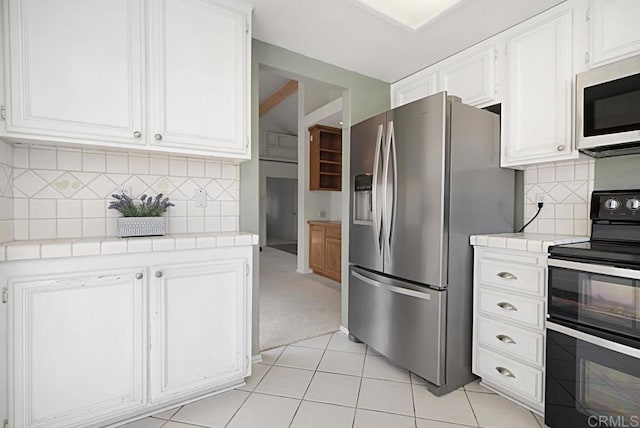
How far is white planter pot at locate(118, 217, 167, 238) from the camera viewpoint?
5.38 feet

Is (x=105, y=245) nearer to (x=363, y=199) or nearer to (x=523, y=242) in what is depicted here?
(x=363, y=199)

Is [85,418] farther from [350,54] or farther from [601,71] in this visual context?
[601,71]

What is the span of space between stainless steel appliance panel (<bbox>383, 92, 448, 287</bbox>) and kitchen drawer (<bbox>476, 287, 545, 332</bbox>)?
31cm

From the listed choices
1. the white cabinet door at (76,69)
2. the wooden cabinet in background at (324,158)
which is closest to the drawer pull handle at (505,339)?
the white cabinet door at (76,69)

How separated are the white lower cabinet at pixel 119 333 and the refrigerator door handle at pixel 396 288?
37.7 inches

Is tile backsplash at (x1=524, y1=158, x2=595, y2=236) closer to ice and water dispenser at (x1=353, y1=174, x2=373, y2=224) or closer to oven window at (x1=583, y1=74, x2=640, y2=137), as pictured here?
oven window at (x1=583, y1=74, x2=640, y2=137)

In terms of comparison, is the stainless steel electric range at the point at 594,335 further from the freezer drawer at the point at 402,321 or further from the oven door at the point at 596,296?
the freezer drawer at the point at 402,321

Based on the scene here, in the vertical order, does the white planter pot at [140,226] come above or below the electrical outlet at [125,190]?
below

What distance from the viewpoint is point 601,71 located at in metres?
1.59

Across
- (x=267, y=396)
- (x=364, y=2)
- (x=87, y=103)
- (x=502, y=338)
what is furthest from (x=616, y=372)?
(x=87, y=103)

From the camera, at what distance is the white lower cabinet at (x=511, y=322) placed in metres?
1.64

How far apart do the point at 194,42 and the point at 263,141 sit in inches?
289

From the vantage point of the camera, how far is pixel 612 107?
61.4 inches

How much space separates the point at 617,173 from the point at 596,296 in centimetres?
88
